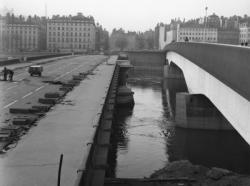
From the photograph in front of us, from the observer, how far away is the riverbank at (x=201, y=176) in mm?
21016

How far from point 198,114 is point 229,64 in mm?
19076

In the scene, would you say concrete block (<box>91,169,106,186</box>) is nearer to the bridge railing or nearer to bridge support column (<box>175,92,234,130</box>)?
the bridge railing

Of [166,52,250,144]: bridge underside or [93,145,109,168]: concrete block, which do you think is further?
[166,52,250,144]: bridge underside

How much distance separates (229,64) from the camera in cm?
2336

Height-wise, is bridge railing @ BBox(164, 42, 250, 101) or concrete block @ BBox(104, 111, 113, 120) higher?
bridge railing @ BBox(164, 42, 250, 101)

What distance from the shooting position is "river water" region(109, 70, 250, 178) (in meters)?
28.0

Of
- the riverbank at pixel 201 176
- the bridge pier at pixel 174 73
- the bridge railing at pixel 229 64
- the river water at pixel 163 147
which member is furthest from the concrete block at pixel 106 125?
the bridge pier at pixel 174 73

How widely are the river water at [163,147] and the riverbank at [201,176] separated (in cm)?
165

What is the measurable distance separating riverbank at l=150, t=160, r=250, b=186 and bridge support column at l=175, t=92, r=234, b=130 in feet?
53.6

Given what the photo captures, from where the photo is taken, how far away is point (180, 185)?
68.1 feet

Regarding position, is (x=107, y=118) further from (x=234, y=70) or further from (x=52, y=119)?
(x=234, y=70)

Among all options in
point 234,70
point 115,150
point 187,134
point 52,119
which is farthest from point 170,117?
point 234,70

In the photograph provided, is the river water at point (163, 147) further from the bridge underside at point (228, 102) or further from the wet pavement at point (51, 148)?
the bridge underside at point (228, 102)

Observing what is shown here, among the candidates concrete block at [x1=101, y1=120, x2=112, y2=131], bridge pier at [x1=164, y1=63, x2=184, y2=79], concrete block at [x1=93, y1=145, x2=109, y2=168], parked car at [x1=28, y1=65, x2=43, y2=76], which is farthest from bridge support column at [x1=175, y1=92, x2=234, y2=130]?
bridge pier at [x1=164, y1=63, x2=184, y2=79]
